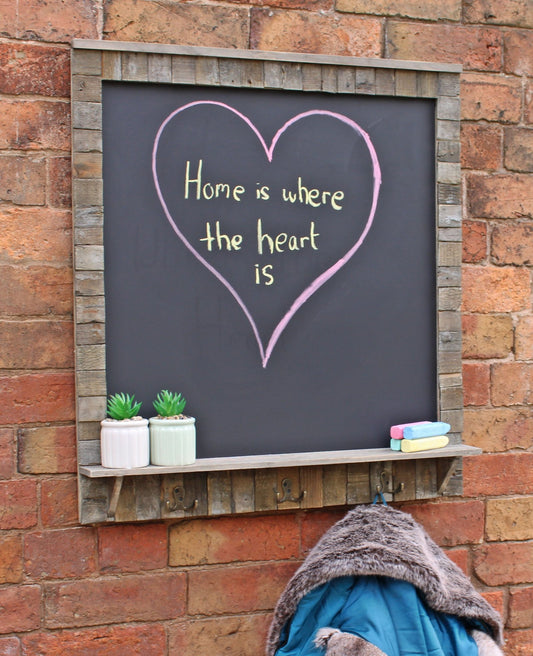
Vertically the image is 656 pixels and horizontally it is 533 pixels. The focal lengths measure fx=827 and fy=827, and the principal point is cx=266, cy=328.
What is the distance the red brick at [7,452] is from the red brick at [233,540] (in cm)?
47

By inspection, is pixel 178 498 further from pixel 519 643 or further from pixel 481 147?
pixel 481 147

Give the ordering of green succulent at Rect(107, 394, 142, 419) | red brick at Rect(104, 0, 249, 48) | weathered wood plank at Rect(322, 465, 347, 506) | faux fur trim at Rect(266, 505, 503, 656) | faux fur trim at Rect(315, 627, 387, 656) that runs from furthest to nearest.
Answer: weathered wood plank at Rect(322, 465, 347, 506)
red brick at Rect(104, 0, 249, 48)
green succulent at Rect(107, 394, 142, 419)
faux fur trim at Rect(266, 505, 503, 656)
faux fur trim at Rect(315, 627, 387, 656)

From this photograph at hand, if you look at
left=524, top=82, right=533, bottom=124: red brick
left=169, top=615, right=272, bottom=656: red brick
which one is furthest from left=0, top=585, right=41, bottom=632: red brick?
left=524, top=82, right=533, bottom=124: red brick

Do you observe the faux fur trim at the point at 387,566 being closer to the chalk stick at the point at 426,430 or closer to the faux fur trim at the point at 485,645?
the faux fur trim at the point at 485,645

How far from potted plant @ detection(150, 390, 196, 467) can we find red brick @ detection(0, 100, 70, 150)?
74 cm

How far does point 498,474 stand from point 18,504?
1.40m

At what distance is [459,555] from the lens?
2.48 metres

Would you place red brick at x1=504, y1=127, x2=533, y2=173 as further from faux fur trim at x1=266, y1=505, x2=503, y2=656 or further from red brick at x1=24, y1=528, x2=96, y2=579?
red brick at x1=24, y1=528, x2=96, y2=579

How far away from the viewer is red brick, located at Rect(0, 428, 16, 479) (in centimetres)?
217

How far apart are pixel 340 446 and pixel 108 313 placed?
75cm

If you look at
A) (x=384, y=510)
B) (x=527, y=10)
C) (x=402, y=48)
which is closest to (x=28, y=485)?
(x=384, y=510)

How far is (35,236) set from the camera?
7.15ft

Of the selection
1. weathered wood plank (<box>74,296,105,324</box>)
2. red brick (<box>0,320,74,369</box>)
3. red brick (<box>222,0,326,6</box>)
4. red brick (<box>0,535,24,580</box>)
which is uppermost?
red brick (<box>222,0,326,6</box>)

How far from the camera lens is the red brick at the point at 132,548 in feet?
7.34
